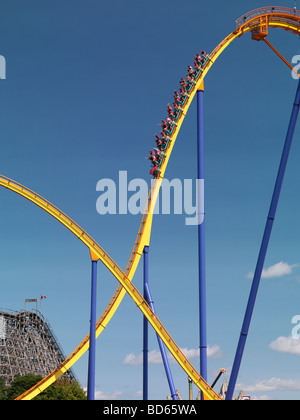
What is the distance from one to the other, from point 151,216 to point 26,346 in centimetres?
2559

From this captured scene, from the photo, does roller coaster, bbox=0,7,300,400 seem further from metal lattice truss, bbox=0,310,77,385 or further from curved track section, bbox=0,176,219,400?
metal lattice truss, bbox=0,310,77,385

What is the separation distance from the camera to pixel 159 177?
18641 millimetres

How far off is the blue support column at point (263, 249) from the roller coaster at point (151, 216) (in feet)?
3.00

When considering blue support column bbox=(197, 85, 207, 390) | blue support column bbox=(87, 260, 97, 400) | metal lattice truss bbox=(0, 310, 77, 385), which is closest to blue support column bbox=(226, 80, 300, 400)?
blue support column bbox=(197, 85, 207, 390)

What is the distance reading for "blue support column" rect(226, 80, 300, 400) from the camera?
16.4 m

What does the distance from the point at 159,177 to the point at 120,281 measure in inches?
149

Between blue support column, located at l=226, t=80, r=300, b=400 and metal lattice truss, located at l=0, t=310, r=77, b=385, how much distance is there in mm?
23794

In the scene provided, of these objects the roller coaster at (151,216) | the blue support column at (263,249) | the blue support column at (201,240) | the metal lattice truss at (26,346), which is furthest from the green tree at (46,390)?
the blue support column at (263,249)

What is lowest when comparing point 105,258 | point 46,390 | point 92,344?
point 92,344

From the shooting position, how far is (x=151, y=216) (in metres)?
18.2

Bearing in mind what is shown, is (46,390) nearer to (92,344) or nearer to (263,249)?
(92,344)

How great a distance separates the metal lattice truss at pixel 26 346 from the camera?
37781 millimetres

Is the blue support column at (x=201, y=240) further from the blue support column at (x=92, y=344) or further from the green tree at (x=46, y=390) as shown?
the green tree at (x=46, y=390)

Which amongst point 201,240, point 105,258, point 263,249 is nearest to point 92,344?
point 105,258
